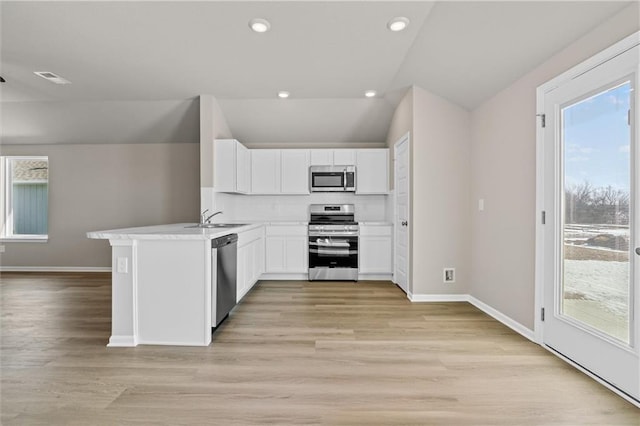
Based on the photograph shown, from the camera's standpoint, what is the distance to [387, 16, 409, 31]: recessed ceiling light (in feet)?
8.93

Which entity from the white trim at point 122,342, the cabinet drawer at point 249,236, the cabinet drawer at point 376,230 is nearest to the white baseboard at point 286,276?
the cabinet drawer at point 249,236

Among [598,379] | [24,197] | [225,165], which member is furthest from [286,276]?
[24,197]

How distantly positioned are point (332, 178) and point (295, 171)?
0.60 meters

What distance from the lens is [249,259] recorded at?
158 inches

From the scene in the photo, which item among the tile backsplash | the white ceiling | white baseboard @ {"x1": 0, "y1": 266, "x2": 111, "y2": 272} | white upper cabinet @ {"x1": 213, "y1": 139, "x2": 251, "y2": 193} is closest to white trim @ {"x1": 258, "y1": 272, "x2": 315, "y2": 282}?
the tile backsplash

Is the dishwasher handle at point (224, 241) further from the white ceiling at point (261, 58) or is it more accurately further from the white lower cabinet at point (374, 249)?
the white lower cabinet at point (374, 249)

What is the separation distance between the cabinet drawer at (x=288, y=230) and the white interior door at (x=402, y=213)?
139 cm

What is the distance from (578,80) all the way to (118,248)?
3.62 metres

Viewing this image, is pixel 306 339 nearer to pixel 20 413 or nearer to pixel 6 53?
pixel 20 413

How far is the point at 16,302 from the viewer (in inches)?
150

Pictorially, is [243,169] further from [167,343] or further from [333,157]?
[167,343]

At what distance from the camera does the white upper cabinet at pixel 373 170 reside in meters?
5.12

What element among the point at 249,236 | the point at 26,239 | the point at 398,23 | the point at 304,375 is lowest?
the point at 304,375

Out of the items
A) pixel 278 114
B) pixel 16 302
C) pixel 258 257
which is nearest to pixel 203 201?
pixel 258 257
